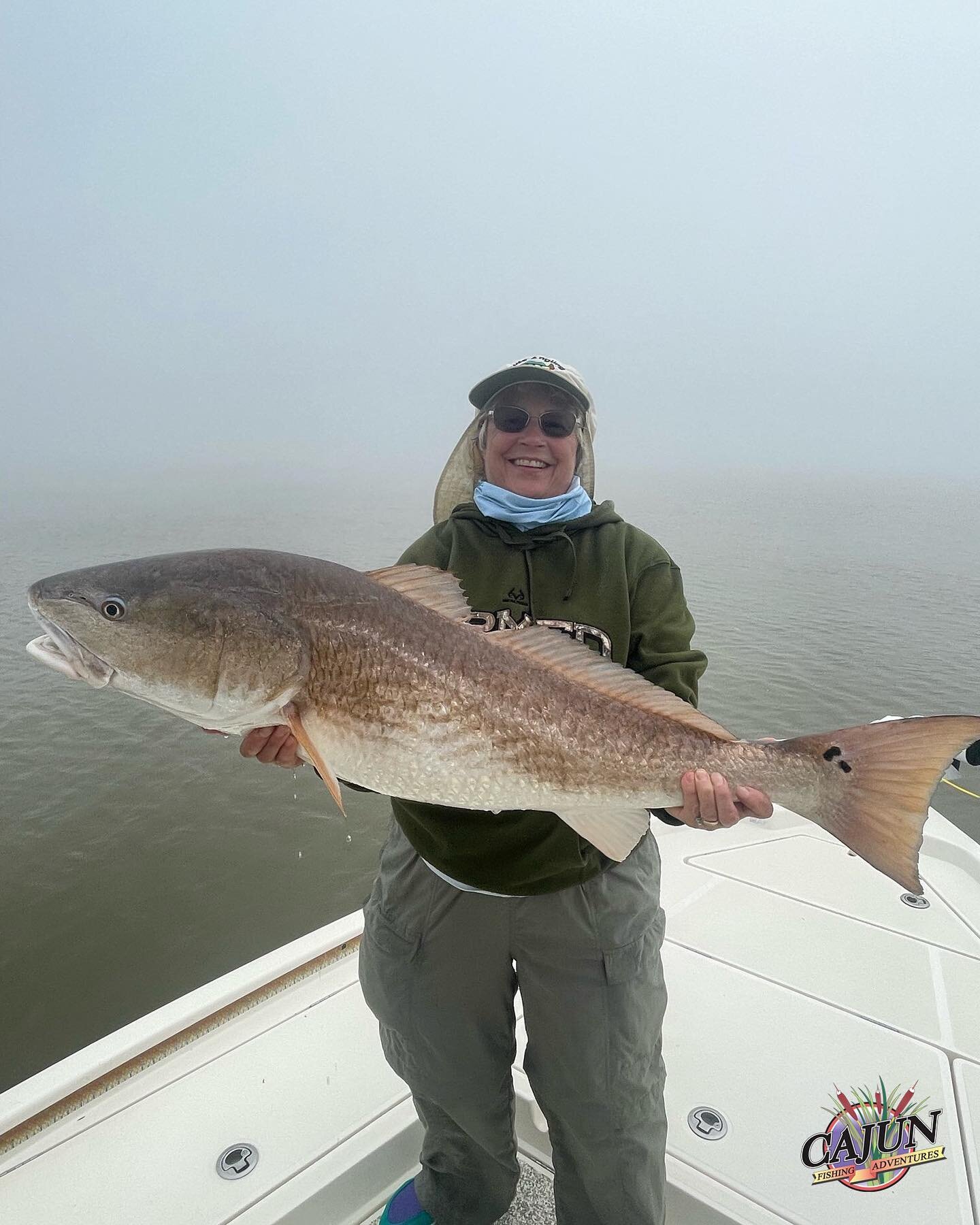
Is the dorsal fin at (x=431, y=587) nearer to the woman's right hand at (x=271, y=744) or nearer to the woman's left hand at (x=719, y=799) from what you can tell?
the woman's right hand at (x=271, y=744)

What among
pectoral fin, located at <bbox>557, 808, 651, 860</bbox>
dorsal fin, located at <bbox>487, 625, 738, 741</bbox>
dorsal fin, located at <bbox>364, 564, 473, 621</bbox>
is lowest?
pectoral fin, located at <bbox>557, 808, 651, 860</bbox>

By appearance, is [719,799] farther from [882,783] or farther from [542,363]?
[542,363]

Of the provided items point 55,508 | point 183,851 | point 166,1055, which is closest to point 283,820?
point 183,851

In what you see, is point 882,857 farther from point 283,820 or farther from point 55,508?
point 55,508

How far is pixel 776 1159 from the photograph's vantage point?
118 inches

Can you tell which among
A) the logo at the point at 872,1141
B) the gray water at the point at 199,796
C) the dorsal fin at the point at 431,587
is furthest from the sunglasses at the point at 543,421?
the gray water at the point at 199,796

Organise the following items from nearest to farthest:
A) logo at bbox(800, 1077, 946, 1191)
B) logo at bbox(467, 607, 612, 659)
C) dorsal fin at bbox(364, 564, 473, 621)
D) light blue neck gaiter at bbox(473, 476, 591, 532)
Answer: dorsal fin at bbox(364, 564, 473, 621), logo at bbox(467, 607, 612, 659), light blue neck gaiter at bbox(473, 476, 591, 532), logo at bbox(800, 1077, 946, 1191)

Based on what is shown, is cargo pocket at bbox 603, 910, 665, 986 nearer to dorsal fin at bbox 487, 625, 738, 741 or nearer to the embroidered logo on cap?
dorsal fin at bbox 487, 625, 738, 741

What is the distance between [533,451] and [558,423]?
0.17 meters

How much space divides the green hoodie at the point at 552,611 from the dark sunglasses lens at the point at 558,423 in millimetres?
377

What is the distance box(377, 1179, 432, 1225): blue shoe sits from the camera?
9.25 ft

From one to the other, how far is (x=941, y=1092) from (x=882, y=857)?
1.81 metres

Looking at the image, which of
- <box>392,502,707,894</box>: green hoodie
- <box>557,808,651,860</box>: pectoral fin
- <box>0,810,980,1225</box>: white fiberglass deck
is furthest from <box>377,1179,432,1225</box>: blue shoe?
<box>557,808,651,860</box>: pectoral fin

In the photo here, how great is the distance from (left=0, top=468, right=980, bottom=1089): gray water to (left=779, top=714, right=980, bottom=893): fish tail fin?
7.55 m
